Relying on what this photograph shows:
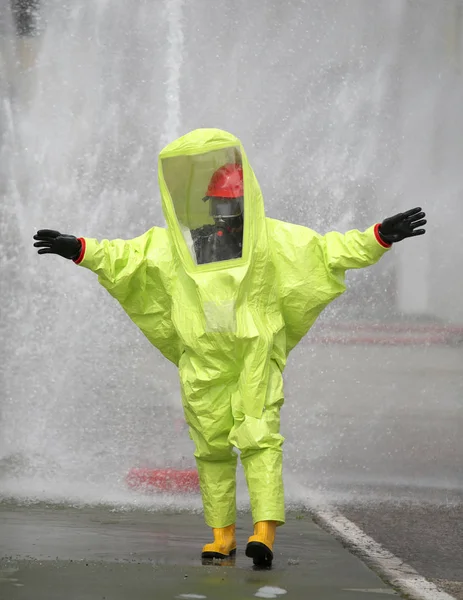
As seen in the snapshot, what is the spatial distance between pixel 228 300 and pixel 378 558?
107 centimetres

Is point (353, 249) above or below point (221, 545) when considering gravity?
above

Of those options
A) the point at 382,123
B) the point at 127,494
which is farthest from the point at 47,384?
the point at 382,123

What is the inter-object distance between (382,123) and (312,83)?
49cm

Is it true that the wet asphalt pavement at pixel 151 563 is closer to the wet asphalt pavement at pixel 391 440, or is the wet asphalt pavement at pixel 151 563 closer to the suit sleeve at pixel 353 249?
the wet asphalt pavement at pixel 391 440

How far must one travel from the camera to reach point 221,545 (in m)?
4.69

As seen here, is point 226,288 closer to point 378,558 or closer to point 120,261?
point 120,261

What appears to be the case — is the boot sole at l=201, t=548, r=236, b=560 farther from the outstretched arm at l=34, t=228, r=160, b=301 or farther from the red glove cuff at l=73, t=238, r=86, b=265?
the red glove cuff at l=73, t=238, r=86, b=265

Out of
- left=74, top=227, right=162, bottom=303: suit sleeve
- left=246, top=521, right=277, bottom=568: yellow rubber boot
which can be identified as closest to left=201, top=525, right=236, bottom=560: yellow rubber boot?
left=246, top=521, right=277, bottom=568: yellow rubber boot

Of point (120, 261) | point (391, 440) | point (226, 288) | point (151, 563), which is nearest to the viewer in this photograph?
point (151, 563)

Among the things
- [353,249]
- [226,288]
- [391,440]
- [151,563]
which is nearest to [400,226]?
[353,249]

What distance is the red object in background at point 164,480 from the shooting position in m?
→ 6.21

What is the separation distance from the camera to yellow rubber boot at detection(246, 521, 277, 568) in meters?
4.38

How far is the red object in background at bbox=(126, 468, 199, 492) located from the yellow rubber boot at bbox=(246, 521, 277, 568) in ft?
5.74

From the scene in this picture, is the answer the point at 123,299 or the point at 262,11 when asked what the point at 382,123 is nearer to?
the point at 262,11
